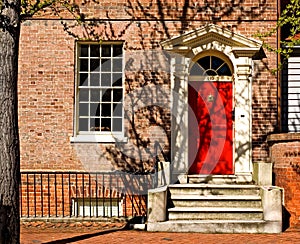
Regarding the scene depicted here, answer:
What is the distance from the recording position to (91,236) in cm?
940

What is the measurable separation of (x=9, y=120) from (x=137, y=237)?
3.37m

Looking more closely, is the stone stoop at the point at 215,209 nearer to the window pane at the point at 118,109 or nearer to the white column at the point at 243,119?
the white column at the point at 243,119

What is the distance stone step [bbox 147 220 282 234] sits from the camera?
975 centimetres

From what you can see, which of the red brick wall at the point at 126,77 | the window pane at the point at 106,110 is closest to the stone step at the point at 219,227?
the red brick wall at the point at 126,77

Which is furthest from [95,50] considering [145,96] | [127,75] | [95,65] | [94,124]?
[94,124]

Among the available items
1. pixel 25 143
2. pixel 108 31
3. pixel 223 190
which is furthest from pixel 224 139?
pixel 25 143

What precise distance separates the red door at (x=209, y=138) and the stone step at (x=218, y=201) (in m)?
1.60

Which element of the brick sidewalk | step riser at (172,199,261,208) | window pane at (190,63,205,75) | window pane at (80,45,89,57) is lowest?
the brick sidewalk

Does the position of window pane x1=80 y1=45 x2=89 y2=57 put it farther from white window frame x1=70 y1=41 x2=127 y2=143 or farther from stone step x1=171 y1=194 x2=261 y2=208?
stone step x1=171 y1=194 x2=261 y2=208

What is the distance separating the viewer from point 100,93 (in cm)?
1219

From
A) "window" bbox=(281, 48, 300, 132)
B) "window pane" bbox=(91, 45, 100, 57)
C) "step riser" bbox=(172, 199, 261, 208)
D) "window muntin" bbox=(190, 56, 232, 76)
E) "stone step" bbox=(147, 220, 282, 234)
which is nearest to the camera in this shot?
"stone step" bbox=(147, 220, 282, 234)

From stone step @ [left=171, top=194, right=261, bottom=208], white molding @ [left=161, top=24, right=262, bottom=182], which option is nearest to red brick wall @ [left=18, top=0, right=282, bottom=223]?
white molding @ [left=161, top=24, right=262, bottom=182]

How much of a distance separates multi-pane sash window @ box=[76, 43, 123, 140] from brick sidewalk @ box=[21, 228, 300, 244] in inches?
123

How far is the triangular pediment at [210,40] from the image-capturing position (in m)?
11.7
